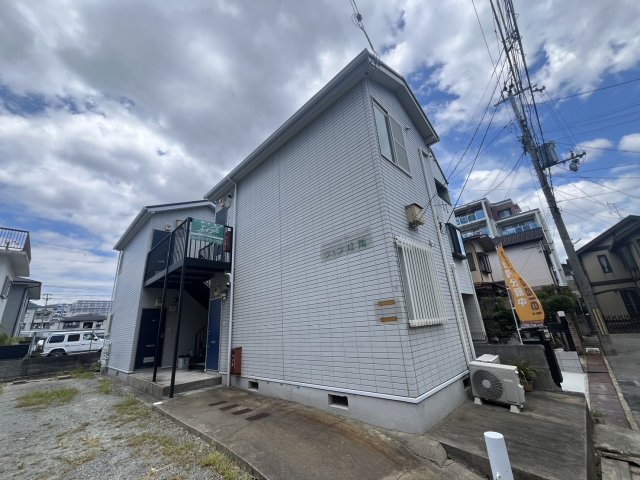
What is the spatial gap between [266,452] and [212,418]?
1.76 m

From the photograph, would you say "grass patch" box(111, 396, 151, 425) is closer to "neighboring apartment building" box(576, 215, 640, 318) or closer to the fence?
the fence

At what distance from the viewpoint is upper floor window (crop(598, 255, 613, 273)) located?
19.5 m

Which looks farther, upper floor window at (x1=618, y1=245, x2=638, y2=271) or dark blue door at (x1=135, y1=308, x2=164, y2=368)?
upper floor window at (x1=618, y1=245, x2=638, y2=271)

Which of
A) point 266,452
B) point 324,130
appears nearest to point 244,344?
point 266,452

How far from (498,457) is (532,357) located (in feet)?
16.1

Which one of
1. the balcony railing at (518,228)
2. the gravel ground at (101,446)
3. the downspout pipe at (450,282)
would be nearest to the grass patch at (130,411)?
the gravel ground at (101,446)

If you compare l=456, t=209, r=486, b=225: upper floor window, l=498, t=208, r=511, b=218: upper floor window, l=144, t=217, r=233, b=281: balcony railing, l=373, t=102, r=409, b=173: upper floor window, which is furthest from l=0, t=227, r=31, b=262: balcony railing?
l=498, t=208, r=511, b=218: upper floor window

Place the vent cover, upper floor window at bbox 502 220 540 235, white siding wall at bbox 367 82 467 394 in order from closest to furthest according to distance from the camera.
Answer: white siding wall at bbox 367 82 467 394 → the vent cover → upper floor window at bbox 502 220 540 235

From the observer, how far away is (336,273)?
4.89m

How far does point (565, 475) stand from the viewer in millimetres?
2498

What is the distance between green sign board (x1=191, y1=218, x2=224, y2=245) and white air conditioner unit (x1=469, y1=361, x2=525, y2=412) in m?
6.97

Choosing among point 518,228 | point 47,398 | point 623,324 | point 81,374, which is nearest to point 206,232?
point 47,398

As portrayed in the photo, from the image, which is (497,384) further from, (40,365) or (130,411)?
(40,365)

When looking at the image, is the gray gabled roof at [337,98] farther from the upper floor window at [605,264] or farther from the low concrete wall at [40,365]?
the upper floor window at [605,264]
